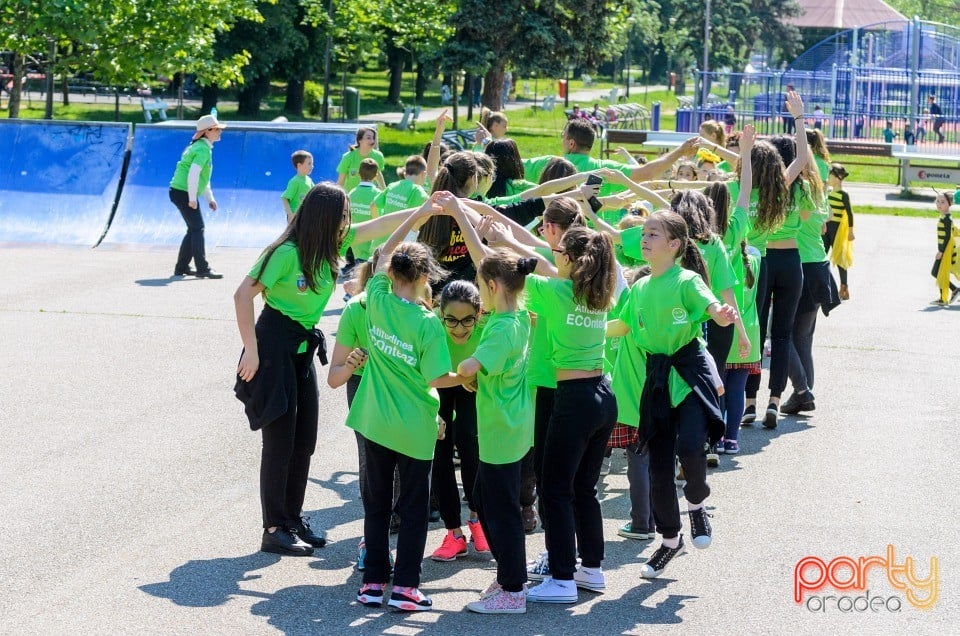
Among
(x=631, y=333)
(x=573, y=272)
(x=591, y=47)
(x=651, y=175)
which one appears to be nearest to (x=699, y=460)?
(x=631, y=333)

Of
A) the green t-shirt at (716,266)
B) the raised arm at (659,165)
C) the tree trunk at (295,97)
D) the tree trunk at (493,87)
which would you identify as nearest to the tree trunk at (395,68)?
the tree trunk at (295,97)

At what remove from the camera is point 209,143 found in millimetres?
15562

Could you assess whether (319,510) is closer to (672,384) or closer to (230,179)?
(672,384)

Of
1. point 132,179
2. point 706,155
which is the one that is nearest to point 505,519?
point 706,155

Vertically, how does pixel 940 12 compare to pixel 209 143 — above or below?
above

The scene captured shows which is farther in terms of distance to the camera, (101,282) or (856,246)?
(856,246)

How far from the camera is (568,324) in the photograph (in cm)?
581

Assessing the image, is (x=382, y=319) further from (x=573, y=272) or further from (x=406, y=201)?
(x=406, y=201)

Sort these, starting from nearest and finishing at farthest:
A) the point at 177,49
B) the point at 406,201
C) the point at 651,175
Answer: the point at 651,175 < the point at 406,201 < the point at 177,49

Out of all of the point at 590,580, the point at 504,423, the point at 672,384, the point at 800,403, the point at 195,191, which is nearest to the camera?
the point at 504,423

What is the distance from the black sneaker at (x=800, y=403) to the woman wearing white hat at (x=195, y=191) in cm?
795

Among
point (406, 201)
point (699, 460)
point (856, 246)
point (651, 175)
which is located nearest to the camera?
point (699, 460)

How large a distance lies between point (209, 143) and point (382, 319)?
1058cm

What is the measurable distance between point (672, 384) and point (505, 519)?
1.10 m
